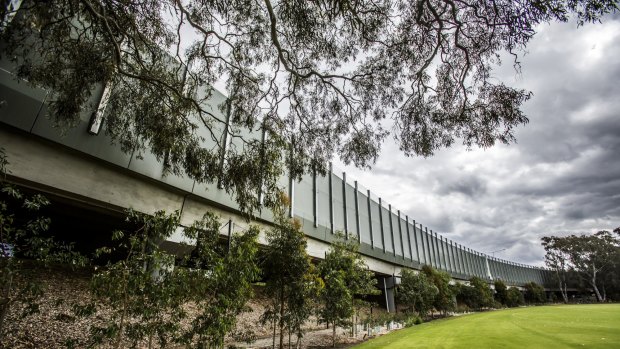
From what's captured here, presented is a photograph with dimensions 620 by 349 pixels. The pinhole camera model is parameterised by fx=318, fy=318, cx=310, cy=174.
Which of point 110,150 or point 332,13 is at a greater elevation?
point 332,13

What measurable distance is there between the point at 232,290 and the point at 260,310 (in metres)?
11.0

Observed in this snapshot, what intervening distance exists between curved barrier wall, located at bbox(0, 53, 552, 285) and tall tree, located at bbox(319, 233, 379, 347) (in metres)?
2.58

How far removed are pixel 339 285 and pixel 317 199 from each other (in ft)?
31.2

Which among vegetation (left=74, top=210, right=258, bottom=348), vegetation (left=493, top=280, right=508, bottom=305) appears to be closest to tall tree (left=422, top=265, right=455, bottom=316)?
vegetation (left=74, top=210, right=258, bottom=348)

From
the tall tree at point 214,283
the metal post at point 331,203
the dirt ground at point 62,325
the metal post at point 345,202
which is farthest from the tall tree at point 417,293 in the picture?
the tall tree at point 214,283

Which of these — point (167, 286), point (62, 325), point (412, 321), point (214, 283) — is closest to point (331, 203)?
point (412, 321)

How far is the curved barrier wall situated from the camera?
8.37 meters

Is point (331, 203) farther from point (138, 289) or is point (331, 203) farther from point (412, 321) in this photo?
point (138, 289)

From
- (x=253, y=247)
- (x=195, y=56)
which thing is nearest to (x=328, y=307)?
(x=253, y=247)

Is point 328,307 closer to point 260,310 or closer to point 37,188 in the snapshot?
point 260,310

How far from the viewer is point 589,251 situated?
66188 millimetres

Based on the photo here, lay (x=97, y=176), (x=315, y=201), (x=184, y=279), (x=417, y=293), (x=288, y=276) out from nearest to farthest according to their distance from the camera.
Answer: (x=184, y=279) < (x=97, y=176) < (x=288, y=276) < (x=315, y=201) < (x=417, y=293)

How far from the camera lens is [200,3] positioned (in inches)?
350

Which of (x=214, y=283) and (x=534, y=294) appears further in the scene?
(x=534, y=294)
